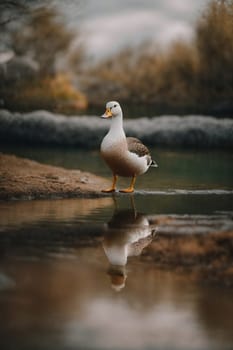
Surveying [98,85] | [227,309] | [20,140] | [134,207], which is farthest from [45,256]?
[98,85]

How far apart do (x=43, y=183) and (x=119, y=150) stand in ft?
2.06

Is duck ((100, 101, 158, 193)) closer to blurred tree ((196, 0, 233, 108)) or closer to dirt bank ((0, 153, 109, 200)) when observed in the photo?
dirt bank ((0, 153, 109, 200))

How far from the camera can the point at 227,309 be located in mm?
2963

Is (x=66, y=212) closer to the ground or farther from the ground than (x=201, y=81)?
closer to the ground

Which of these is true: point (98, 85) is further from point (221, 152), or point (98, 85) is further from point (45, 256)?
point (45, 256)

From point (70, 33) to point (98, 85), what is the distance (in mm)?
1378

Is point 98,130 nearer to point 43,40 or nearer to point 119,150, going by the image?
point 43,40

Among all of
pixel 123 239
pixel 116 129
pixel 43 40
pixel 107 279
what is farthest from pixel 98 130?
pixel 107 279

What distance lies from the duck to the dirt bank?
8.3 inches

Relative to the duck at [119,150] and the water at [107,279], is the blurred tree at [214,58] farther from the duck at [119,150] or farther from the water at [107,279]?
the water at [107,279]

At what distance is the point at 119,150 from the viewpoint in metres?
5.28

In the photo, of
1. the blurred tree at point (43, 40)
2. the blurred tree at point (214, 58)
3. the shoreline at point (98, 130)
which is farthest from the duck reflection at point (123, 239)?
the blurred tree at point (43, 40)

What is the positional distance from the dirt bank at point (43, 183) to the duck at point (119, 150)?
0.21 m

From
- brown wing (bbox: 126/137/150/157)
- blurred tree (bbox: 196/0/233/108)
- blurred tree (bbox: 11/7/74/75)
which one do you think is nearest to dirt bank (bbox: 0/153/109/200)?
brown wing (bbox: 126/137/150/157)
